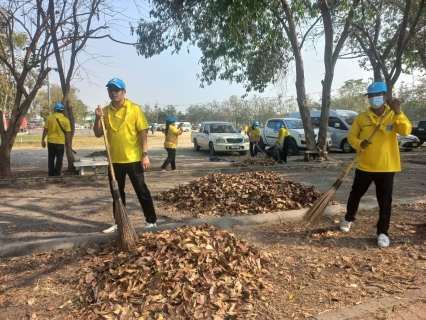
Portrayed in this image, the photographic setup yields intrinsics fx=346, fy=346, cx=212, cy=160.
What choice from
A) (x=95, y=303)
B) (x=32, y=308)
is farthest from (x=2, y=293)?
(x=95, y=303)

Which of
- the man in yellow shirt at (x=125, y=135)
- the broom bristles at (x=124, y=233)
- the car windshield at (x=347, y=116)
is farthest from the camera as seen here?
the car windshield at (x=347, y=116)

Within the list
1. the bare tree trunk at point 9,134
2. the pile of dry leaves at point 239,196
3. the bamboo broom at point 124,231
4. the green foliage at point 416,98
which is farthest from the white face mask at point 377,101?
the green foliage at point 416,98

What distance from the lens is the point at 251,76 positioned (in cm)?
1375

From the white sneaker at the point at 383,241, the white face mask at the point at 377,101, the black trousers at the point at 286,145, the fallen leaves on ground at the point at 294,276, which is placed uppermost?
the white face mask at the point at 377,101

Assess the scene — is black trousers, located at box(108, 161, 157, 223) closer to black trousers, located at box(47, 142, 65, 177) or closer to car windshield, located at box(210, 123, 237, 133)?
black trousers, located at box(47, 142, 65, 177)

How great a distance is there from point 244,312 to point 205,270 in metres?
0.52

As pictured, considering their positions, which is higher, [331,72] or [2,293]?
[331,72]

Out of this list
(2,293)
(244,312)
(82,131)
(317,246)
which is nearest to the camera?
(244,312)

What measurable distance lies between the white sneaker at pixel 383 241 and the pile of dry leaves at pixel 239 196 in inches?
59.9

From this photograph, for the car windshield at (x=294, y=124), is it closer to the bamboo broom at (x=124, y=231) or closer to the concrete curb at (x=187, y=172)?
the concrete curb at (x=187, y=172)

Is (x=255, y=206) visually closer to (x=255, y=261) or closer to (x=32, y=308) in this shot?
(x=255, y=261)

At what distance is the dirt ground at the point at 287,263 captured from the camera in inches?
111

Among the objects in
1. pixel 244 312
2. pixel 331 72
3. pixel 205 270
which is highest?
pixel 331 72

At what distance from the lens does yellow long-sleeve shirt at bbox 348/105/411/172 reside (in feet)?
13.0
